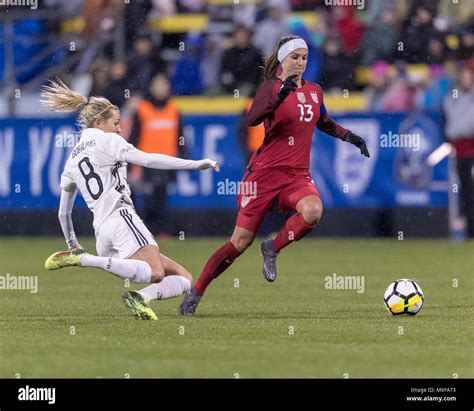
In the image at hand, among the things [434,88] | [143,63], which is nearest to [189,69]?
[143,63]

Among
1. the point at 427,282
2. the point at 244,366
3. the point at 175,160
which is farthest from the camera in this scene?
the point at 427,282

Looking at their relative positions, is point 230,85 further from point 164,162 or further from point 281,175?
point 164,162

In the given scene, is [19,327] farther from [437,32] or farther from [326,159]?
[437,32]

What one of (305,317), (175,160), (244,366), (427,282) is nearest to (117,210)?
(175,160)

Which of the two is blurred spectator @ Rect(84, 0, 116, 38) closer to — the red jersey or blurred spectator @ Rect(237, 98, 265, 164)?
blurred spectator @ Rect(237, 98, 265, 164)

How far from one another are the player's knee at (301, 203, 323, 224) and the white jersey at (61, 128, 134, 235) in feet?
4.77

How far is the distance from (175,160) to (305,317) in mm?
1865

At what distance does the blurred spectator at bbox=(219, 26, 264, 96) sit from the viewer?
66.5 ft

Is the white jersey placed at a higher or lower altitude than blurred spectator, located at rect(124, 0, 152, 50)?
lower

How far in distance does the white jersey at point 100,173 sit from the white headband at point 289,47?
151 cm

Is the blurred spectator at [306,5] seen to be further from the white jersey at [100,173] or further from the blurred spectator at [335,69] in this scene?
the white jersey at [100,173]

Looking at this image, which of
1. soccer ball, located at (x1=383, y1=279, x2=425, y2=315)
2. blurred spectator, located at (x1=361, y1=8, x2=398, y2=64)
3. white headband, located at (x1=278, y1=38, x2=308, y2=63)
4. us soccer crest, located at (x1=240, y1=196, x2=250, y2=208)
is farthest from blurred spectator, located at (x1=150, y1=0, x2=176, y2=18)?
soccer ball, located at (x1=383, y1=279, x2=425, y2=315)

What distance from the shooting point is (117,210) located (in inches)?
422

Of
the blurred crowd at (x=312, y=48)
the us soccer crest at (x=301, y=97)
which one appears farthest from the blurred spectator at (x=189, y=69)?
the us soccer crest at (x=301, y=97)
